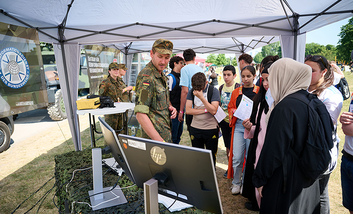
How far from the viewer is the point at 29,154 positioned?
4523 millimetres

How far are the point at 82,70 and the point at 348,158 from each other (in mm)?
8023

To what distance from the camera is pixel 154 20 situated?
4.03 meters

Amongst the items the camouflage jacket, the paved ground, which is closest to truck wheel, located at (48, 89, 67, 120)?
the paved ground

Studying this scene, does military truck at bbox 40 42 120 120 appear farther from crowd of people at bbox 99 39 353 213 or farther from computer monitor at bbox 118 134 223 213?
computer monitor at bbox 118 134 223 213

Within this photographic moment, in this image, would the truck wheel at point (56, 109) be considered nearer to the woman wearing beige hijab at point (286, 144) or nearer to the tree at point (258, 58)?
the woman wearing beige hijab at point (286, 144)

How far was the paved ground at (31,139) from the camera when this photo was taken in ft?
13.7

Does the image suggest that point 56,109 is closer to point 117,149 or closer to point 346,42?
point 117,149

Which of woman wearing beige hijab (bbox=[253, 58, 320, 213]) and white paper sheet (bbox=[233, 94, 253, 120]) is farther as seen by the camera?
white paper sheet (bbox=[233, 94, 253, 120])

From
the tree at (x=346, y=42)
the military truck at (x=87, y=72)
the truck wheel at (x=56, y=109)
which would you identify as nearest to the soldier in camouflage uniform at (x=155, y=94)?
the military truck at (x=87, y=72)

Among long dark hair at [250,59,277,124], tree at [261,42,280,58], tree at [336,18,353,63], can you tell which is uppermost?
tree at [261,42,280,58]

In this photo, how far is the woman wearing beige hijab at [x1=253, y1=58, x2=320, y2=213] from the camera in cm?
127

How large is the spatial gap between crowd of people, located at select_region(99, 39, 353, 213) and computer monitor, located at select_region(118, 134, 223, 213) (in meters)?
0.67

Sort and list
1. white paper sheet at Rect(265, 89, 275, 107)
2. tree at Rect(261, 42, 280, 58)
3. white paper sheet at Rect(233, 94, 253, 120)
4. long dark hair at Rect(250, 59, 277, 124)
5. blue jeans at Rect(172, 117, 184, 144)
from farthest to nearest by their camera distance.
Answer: tree at Rect(261, 42, 280, 58) < blue jeans at Rect(172, 117, 184, 144) < white paper sheet at Rect(233, 94, 253, 120) < long dark hair at Rect(250, 59, 277, 124) < white paper sheet at Rect(265, 89, 275, 107)

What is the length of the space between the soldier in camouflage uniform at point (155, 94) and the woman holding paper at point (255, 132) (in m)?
0.93
